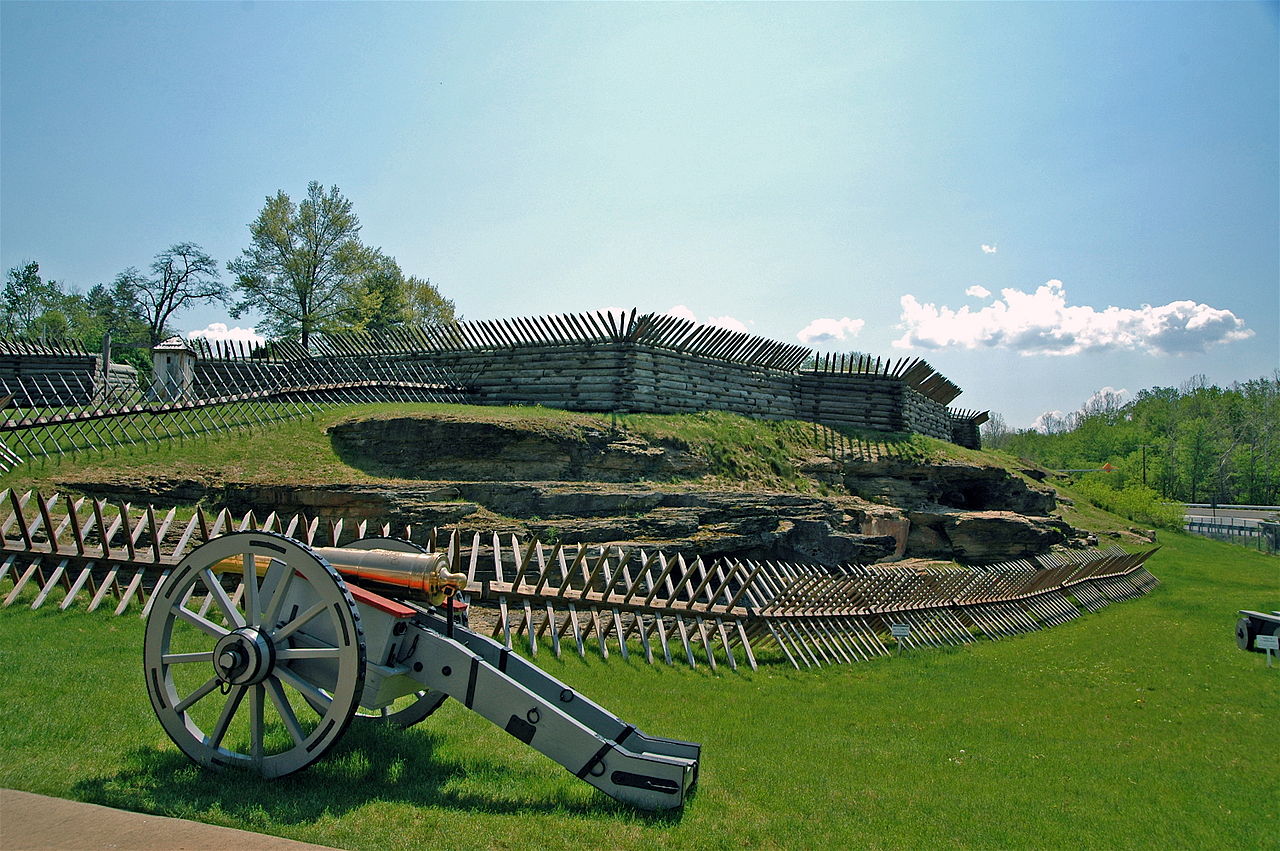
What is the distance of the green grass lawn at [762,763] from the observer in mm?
4477

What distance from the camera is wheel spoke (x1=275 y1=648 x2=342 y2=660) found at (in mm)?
4555

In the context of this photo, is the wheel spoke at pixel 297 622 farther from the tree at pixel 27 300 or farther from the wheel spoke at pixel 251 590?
the tree at pixel 27 300

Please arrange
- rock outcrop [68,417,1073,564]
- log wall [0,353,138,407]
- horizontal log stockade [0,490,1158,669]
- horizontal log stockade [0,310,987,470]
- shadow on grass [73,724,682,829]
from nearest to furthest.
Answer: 1. shadow on grass [73,724,682,829]
2. horizontal log stockade [0,490,1158,669]
3. rock outcrop [68,417,1073,564]
4. horizontal log stockade [0,310,987,470]
5. log wall [0,353,138,407]

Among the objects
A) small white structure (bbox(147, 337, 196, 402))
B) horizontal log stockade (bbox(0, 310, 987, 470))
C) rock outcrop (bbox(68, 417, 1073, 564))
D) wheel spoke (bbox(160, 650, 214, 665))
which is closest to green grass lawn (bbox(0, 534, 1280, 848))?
wheel spoke (bbox(160, 650, 214, 665))

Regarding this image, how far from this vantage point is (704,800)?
16.4 feet

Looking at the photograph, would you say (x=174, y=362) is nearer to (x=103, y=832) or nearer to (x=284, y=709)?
(x=284, y=709)

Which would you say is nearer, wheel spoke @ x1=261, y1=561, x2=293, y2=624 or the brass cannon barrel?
wheel spoke @ x1=261, y1=561, x2=293, y2=624

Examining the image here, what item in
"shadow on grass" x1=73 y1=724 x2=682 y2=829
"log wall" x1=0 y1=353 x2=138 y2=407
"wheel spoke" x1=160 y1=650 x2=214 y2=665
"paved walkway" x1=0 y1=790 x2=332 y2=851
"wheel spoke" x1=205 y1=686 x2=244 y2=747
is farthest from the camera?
"log wall" x1=0 y1=353 x2=138 y2=407

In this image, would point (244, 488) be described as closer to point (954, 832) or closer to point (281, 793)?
point (281, 793)

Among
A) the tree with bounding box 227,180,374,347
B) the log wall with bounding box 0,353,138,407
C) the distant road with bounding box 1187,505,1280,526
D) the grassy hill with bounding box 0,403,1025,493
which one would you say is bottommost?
the distant road with bounding box 1187,505,1280,526

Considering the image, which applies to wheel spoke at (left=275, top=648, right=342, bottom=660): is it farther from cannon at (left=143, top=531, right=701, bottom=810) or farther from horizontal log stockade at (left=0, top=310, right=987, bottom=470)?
horizontal log stockade at (left=0, top=310, right=987, bottom=470)

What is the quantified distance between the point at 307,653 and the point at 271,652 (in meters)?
0.26

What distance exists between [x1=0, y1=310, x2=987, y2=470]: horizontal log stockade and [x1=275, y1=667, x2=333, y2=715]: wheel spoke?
1400 centimetres

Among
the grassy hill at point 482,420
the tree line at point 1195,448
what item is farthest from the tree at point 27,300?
the tree line at point 1195,448
